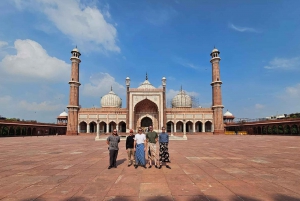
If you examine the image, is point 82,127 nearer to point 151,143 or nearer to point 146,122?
point 146,122

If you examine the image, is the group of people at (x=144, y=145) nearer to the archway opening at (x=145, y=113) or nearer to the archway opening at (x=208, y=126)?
the archway opening at (x=145, y=113)

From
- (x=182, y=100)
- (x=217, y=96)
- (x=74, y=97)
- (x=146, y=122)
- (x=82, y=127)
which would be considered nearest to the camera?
(x=74, y=97)

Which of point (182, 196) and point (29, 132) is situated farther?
point (29, 132)

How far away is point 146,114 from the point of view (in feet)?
135

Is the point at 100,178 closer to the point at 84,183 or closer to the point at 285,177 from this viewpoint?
the point at 84,183

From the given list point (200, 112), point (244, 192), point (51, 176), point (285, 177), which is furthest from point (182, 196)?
point (200, 112)

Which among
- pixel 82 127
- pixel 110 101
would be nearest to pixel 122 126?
pixel 110 101

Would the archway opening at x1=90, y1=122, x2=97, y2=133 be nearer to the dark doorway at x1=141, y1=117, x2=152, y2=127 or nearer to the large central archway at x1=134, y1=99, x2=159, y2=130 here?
the large central archway at x1=134, y1=99, x2=159, y2=130

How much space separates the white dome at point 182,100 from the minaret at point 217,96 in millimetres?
8669

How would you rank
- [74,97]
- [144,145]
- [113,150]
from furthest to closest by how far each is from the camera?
[74,97] < [144,145] < [113,150]

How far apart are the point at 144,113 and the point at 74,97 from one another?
44.3 feet

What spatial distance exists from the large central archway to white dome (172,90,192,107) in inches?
351

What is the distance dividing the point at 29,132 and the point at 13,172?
35473mm

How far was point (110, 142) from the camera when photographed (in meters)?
6.36
